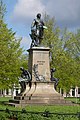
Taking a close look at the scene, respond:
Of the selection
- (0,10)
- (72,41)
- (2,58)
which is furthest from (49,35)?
(2,58)

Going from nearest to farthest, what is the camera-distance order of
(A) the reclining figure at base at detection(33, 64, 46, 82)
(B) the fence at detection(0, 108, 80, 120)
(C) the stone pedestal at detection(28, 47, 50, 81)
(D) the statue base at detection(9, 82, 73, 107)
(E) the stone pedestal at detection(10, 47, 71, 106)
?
(B) the fence at detection(0, 108, 80, 120)
(D) the statue base at detection(9, 82, 73, 107)
(E) the stone pedestal at detection(10, 47, 71, 106)
(A) the reclining figure at base at detection(33, 64, 46, 82)
(C) the stone pedestal at detection(28, 47, 50, 81)

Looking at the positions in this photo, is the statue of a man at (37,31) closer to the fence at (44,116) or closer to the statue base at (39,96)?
the statue base at (39,96)

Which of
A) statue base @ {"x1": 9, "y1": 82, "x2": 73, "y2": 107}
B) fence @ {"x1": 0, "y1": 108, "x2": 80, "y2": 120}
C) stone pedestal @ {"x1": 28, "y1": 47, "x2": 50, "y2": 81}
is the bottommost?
fence @ {"x1": 0, "y1": 108, "x2": 80, "y2": 120}

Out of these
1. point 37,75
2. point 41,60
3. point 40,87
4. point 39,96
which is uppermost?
point 41,60

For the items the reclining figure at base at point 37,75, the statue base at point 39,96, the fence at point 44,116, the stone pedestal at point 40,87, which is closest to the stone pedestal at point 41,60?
the stone pedestal at point 40,87

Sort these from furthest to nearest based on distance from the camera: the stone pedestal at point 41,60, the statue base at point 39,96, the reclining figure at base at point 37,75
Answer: the stone pedestal at point 41,60 < the reclining figure at base at point 37,75 < the statue base at point 39,96

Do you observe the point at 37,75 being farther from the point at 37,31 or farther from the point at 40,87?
the point at 37,31

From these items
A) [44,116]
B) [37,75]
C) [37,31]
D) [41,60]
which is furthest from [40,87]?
[44,116]

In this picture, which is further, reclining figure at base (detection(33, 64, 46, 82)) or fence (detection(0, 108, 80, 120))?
reclining figure at base (detection(33, 64, 46, 82))

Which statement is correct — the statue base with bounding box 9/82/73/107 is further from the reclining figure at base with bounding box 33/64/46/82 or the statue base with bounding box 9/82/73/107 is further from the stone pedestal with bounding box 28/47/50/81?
the stone pedestal with bounding box 28/47/50/81

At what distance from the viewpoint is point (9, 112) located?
14.8 m

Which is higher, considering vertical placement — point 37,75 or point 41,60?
point 41,60

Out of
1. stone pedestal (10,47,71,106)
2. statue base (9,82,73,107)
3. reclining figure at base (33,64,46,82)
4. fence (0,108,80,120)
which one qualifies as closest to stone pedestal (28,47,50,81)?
stone pedestal (10,47,71,106)

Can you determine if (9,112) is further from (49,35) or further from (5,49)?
(49,35)
